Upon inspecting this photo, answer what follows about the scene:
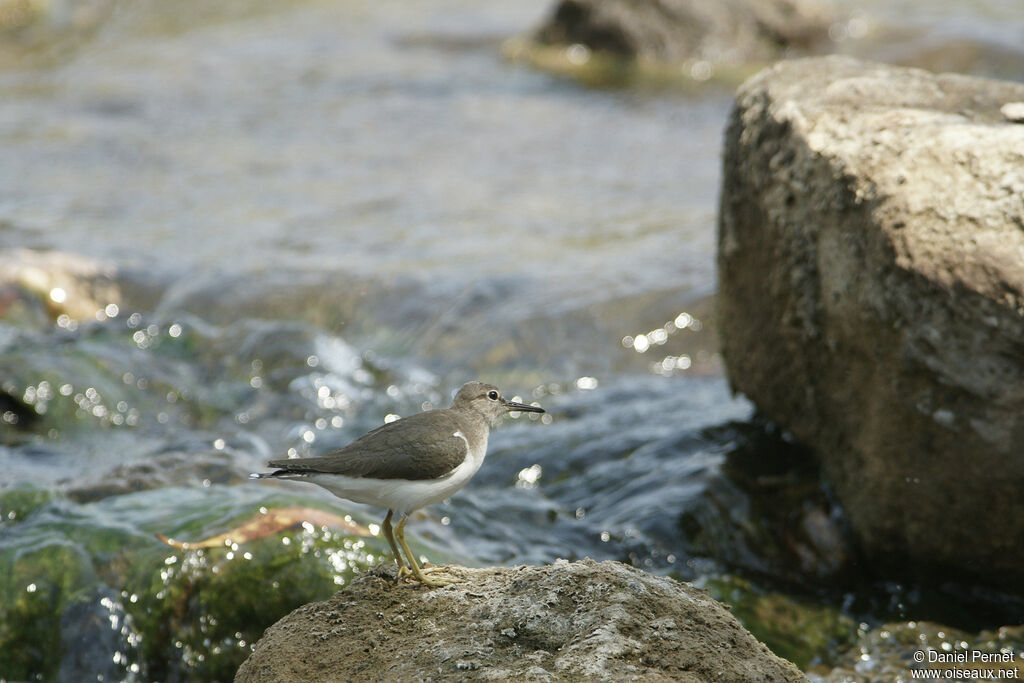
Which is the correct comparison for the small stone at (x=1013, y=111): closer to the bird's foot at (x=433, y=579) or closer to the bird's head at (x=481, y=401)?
the bird's head at (x=481, y=401)

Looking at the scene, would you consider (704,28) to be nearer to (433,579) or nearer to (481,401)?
(481,401)

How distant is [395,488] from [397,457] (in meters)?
0.13

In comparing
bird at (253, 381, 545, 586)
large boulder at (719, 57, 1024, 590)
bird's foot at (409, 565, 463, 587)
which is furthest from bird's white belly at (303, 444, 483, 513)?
large boulder at (719, 57, 1024, 590)

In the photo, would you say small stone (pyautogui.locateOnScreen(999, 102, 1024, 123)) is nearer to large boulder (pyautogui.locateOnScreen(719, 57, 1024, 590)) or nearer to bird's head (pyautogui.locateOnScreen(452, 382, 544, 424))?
large boulder (pyautogui.locateOnScreen(719, 57, 1024, 590))

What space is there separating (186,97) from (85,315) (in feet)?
27.5

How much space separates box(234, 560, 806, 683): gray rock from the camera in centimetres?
336

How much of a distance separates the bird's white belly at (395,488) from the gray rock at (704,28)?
47.6 ft

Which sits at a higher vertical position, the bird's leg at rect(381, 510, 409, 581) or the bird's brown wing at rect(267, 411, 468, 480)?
the bird's brown wing at rect(267, 411, 468, 480)

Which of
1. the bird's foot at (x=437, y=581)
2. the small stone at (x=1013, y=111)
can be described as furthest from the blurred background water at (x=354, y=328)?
the small stone at (x=1013, y=111)

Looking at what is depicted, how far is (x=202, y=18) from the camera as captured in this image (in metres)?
21.1

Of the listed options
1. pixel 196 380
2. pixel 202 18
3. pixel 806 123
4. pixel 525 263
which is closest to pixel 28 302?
pixel 196 380

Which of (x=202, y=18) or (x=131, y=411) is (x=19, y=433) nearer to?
(x=131, y=411)

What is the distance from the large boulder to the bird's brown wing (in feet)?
7.26

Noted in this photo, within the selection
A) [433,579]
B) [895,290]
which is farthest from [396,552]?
[895,290]
